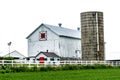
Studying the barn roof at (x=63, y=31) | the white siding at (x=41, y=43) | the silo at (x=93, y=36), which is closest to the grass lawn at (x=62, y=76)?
the silo at (x=93, y=36)

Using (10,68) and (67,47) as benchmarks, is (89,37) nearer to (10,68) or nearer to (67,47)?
(67,47)

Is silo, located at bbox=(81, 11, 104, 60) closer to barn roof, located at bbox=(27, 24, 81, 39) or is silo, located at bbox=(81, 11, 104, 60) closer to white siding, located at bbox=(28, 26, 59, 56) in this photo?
white siding, located at bbox=(28, 26, 59, 56)

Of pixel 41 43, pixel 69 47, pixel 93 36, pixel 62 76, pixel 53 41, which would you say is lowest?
pixel 62 76

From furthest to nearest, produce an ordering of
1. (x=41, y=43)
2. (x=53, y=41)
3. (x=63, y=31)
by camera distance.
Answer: (x=63, y=31) → (x=41, y=43) → (x=53, y=41)

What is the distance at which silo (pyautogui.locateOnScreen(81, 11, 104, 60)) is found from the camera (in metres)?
59.5

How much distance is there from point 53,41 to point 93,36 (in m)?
9.06

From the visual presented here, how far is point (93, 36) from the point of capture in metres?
59.5

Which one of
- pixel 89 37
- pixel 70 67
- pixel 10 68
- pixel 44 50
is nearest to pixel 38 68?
pixel 10 68

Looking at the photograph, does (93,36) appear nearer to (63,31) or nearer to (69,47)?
(69,47)

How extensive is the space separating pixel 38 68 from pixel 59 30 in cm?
3302

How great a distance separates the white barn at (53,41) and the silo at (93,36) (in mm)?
6329

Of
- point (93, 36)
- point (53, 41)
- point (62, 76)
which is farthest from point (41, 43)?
point (62, 76)

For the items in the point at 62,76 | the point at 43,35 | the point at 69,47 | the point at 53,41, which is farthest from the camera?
the point at 69,47

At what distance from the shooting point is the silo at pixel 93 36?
59.5 meters
